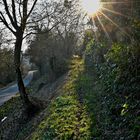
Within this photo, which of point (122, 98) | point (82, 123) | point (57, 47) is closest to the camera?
point (122, 98)

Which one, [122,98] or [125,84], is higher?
[125,84]

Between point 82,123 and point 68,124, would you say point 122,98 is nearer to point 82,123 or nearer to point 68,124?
point 82,123

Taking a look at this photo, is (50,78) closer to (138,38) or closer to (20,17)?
(20,17)

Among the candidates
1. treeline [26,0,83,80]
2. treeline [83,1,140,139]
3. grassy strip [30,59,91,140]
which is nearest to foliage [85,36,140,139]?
treeline [83,1,140,139]

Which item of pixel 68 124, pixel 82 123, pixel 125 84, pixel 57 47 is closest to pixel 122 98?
pixel 125 84

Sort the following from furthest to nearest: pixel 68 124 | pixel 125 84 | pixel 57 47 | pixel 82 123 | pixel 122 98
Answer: pixel 57 47 → pixel 68 124 → pixel 125 84 → pixel 82 123 → pixel 122 98

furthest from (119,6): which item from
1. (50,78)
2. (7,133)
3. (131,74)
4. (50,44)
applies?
(50,44)

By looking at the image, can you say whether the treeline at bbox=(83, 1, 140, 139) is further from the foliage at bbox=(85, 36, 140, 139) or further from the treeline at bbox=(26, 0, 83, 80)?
the treeline at bbox=(26, 0, 83, 80)

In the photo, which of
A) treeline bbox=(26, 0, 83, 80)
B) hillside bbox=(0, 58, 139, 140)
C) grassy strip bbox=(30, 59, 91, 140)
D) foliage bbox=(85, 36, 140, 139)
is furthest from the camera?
treeline bbox=(26, 0, 83, 80)

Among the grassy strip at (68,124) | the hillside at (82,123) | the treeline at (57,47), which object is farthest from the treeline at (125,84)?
the treeline at (57,47)

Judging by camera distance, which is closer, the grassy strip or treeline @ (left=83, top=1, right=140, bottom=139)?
treeline @ (left=83, top=1, right=140, bottom=139)

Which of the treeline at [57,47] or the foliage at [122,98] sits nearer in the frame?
the foliage at [122,98]

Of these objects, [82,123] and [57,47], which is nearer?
[82,123]

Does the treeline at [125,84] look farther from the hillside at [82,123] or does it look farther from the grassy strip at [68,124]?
the grassy strip at [68,124]
